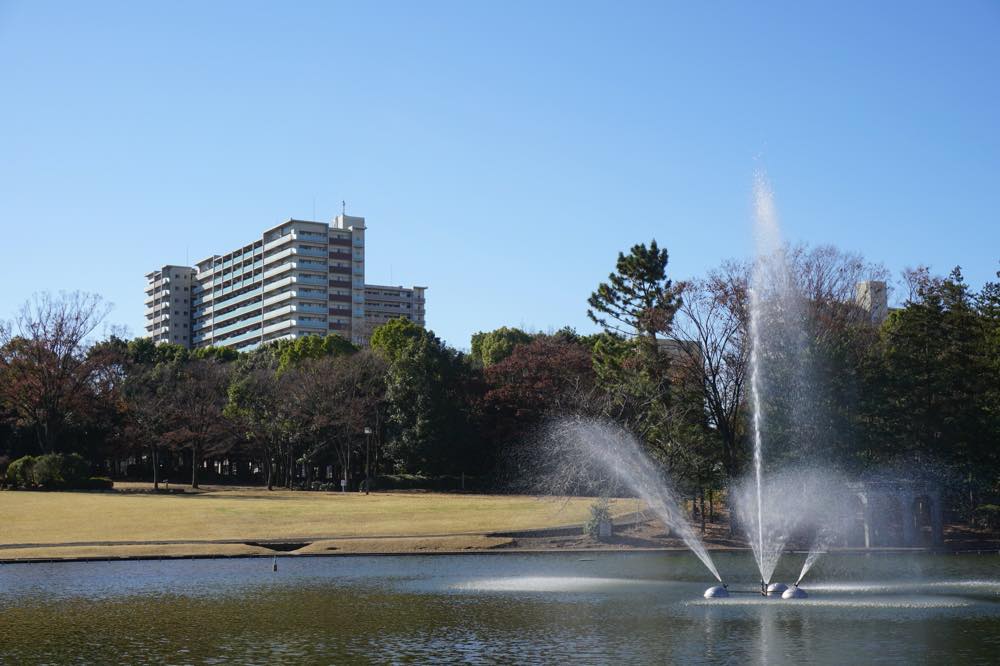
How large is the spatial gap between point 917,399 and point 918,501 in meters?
5.64

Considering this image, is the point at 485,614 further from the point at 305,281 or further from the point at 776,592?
the point at 305,281

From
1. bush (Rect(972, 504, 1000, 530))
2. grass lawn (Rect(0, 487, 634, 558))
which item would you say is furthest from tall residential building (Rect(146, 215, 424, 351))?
bush (Rect(972, 504, 1000, 530))

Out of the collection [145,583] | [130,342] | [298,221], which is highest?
[298,221]

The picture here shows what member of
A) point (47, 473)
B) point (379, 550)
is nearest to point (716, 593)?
point (379, 550)

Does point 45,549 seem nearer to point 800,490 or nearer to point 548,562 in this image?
point 548,562

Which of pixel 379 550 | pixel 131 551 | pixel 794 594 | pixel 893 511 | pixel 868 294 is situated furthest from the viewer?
pixel 868 294

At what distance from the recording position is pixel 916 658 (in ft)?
68.0

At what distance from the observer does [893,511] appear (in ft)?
181

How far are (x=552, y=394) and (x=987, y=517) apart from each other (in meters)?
34.9

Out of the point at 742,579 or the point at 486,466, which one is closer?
the point at 742,579

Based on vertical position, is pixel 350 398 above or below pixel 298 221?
below

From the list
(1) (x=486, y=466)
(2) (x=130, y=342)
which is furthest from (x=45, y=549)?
(2) (x=130, y=342)

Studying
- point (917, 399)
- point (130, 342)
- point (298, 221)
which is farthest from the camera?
point (298, 221)

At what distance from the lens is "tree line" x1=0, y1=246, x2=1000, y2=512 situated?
52750 mm
